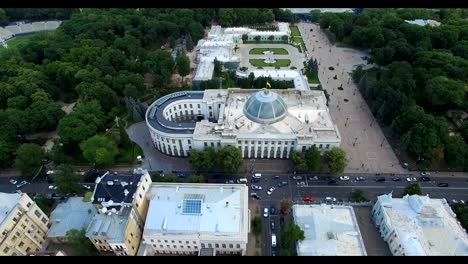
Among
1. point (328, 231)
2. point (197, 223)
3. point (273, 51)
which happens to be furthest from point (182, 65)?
point (328, 231)

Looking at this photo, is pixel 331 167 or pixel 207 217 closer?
pixel 207 217

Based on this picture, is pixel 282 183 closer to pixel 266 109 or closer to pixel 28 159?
pixel 266 109

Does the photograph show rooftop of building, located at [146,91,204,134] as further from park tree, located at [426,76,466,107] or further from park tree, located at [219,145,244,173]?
park tree, located at [426,76,466,107]

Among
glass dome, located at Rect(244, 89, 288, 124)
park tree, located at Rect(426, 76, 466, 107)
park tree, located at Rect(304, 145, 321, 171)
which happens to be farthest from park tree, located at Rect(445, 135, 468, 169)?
glass dome, located at Rect(244, 89, 288, 124)

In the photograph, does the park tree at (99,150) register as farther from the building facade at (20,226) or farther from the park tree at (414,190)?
the park tree at (414,190)
